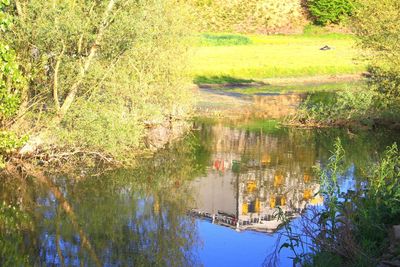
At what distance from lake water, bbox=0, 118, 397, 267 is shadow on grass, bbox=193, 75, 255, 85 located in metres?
20.1

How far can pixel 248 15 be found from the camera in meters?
89.4

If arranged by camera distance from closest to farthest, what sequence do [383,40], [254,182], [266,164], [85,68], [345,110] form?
1. [85,68]
2. [254,182]
3. [266,164]
4. [383,40]
5. [345,110]

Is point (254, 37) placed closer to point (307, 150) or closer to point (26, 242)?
point (307, 150)

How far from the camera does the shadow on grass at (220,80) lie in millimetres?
52000

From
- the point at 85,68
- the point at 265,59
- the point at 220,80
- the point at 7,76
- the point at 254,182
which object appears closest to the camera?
the point at 7,76

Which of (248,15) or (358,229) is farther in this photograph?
(248,15)

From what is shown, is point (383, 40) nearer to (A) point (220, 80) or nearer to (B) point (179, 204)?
(B) point (179, 204)

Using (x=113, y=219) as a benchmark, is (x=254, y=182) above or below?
below

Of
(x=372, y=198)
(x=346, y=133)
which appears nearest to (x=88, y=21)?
(x=372, y=198)

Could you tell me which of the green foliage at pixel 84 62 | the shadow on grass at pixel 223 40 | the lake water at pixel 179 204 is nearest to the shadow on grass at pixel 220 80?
the shadow on grass at pixel 223 40

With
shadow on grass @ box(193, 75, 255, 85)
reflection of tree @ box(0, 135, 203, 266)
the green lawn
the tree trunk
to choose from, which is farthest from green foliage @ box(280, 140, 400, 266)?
shadow on grass @ box(193, 75, 255, 85)

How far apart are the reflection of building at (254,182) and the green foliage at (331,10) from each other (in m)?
56.3

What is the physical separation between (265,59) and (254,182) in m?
36.7

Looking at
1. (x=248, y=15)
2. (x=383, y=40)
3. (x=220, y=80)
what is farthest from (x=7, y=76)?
(x=248, y=15)
